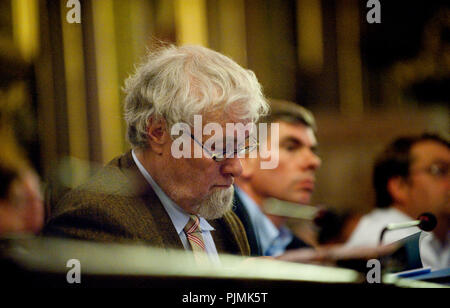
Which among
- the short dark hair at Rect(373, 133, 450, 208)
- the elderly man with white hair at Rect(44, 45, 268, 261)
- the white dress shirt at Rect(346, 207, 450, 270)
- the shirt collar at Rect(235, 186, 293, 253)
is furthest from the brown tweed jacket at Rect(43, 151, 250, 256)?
Result: the short dark hair at Rect(373, 133, 450, 208)

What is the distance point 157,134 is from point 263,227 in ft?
2.33

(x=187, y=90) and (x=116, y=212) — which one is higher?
(x=187, y=90)

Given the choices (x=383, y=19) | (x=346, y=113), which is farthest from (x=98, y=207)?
(x=383, y=19)

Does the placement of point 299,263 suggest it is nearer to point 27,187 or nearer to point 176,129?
point 176,129

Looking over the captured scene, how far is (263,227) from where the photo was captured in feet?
8.20

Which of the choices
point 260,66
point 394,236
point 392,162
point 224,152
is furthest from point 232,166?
point 392,162

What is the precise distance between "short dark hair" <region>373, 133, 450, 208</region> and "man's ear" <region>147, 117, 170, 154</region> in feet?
3.91

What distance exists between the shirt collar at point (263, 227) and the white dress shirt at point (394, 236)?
0.36 metres

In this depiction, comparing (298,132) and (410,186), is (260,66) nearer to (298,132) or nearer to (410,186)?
(298,132)

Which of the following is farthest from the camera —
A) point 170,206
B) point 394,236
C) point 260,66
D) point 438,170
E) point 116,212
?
point 438,170

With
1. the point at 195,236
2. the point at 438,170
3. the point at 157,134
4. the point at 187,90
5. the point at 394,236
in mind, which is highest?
the point at 187,90

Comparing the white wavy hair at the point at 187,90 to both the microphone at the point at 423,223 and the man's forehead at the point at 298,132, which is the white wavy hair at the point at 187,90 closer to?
the man's forehead at the point at 298,132

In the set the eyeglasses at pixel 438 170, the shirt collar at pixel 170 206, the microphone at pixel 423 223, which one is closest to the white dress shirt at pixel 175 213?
→ the shirt collar at pixel 170 206

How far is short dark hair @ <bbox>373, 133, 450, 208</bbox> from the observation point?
8.99ft
